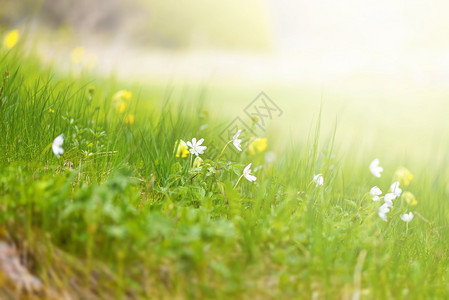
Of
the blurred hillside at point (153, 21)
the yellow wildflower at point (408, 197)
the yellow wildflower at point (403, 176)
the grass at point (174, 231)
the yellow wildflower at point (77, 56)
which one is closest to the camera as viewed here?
the grass at point (174, 231)

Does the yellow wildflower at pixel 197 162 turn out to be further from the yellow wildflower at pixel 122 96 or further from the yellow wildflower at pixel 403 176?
the yellow wildflower at pixel 403 176

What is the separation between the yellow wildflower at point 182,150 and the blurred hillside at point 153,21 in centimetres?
696

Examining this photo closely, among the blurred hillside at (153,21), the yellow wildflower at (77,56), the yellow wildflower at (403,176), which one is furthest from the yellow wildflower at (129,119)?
the blurred hillside at (153,21)

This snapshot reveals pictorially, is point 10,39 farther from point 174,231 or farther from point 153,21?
point 153,21

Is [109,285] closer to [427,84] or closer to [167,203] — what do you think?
[167,203]

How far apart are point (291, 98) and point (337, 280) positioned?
18.2 feet

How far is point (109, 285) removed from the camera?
5.41ft

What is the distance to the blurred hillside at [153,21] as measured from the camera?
9181 millimetres

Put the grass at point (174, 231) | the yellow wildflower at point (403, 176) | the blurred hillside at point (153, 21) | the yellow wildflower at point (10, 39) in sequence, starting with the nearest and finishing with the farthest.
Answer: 1. the grass at point (174, 231)
2. the yellow wildflower at point (403, 176)
3. the yellow wildflower at point (10, 39)
4. the blurred hillside at point (153, 21)

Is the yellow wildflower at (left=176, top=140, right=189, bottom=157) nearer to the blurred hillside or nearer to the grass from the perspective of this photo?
the grass

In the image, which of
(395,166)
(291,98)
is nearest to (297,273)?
(395,166)

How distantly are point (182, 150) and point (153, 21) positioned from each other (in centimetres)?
889

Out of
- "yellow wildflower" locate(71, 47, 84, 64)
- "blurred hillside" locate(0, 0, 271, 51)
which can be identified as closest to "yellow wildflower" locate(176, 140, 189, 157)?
"yellow wildflower" locate(71, 47, 84, 64)

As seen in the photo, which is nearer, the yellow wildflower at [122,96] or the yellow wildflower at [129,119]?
the yellow wildflower at [129,119]
